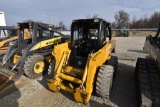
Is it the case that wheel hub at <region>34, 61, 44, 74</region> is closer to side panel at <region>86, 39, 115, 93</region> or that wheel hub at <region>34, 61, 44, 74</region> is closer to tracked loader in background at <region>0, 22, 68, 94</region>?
tracked loader in background at <region>0, 22, 68, 94</region>

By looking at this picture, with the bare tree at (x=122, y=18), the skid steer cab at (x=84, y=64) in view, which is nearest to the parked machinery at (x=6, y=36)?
the skid steer cab at (x=84, y=64)

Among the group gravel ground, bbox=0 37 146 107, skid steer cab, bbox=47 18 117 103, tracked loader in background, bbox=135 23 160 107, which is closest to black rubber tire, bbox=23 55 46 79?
gravel ground, bbox=0 37 146 107

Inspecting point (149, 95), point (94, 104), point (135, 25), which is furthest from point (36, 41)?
point (135, 25)

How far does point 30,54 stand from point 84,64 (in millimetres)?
2442

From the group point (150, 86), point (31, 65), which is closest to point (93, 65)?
point (150, 86)

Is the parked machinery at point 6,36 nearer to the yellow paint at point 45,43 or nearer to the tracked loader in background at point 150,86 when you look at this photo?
the yellow paint at point 45,43

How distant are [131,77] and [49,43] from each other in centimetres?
361

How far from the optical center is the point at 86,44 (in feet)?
16.7

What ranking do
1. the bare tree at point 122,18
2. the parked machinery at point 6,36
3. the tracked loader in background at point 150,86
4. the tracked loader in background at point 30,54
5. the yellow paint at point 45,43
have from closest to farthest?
the tracked loader in background at point 150,86 → the tracked loader in background at point 30,54 → the yellow paint at point 45,43 → the parked machinery at point 6,36 → the bare tree at point 122,18

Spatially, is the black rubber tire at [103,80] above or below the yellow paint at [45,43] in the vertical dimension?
below

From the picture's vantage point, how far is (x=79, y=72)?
14.5 feet

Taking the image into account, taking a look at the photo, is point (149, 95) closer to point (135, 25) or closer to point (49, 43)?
point (49, 43)

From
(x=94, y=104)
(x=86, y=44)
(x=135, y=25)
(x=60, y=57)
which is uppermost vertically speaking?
(x=135, y=25)

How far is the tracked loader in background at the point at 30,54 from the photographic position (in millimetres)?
5481
